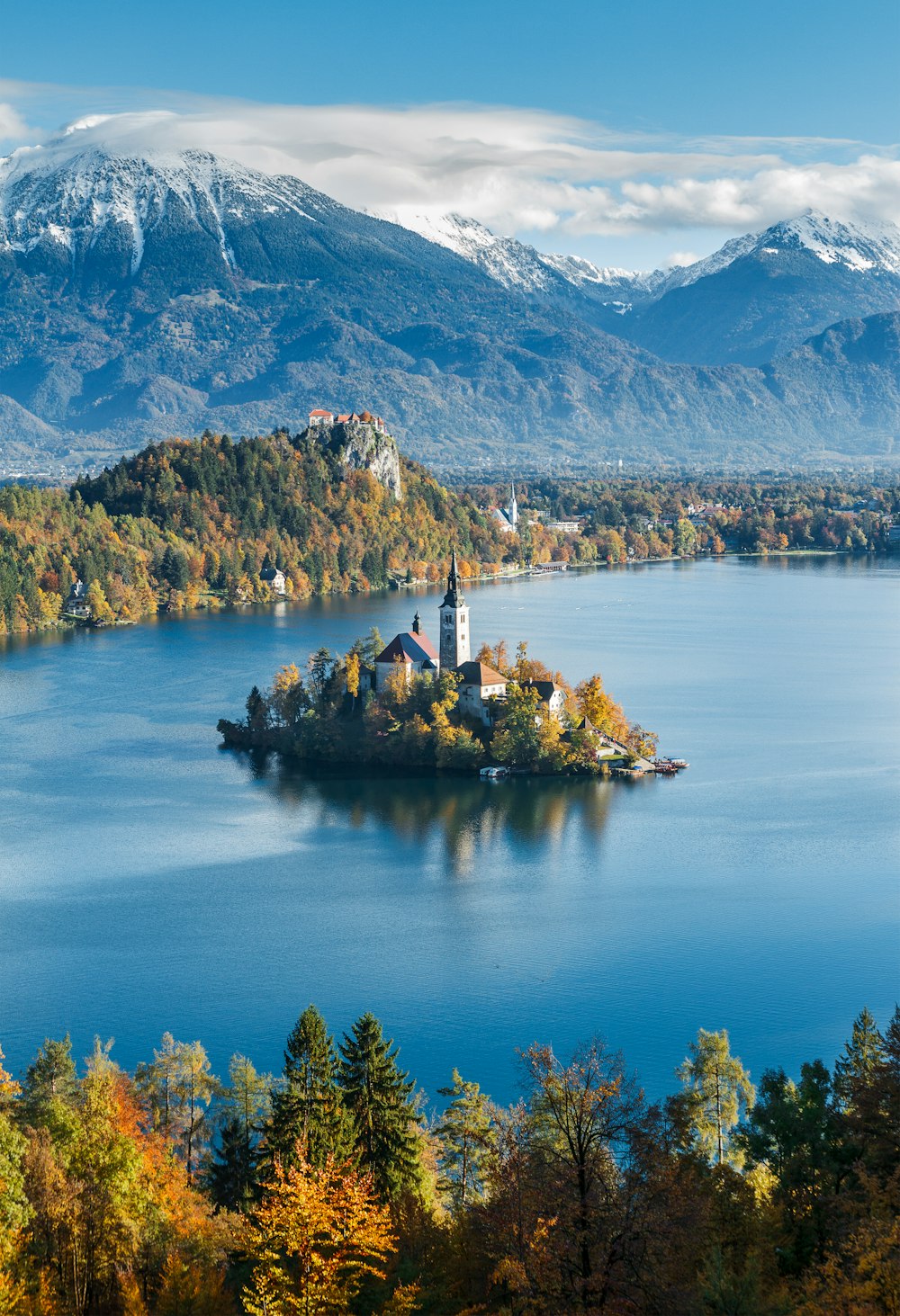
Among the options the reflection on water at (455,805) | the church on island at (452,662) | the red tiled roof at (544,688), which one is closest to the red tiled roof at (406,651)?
the church on island at (452,662)

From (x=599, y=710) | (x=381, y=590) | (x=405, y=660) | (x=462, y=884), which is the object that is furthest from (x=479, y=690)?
(x=381, y=590)

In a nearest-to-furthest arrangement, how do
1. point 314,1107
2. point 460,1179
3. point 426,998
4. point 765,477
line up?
point 314,1107
point 460,1179
point 426,998
point 765,477

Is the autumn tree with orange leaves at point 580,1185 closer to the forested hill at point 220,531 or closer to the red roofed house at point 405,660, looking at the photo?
the red roofed house at point 405,660

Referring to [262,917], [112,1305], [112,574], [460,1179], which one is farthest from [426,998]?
[112,574]

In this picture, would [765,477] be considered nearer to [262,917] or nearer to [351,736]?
[351,736]

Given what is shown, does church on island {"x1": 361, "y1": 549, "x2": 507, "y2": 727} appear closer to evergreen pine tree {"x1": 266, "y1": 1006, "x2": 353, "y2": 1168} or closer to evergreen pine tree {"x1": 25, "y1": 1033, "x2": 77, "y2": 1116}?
evergreen pine tree {"x1": 25, "y1": 1033, "x2": 77, "y2": 1116}

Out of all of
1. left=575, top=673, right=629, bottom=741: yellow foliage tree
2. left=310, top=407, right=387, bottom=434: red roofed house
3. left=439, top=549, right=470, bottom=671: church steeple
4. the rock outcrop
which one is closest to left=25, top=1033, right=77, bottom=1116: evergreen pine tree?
left=575, top=673, right=629, bottom=741: yellow foliage tree
